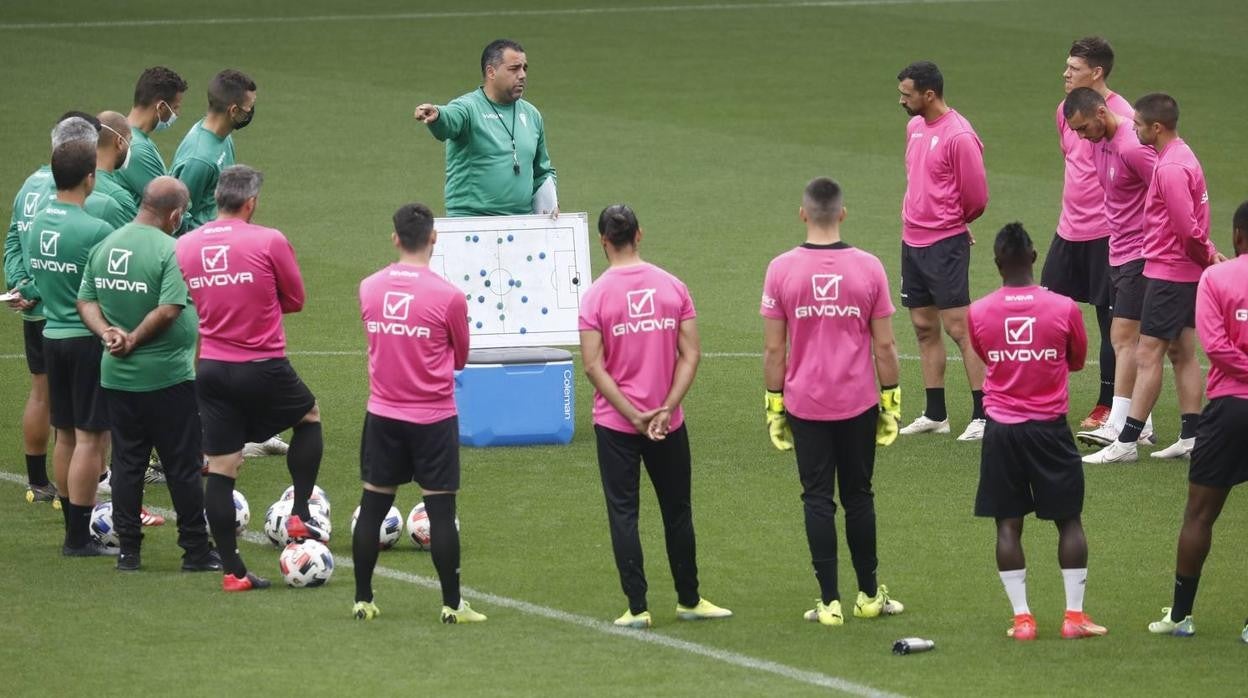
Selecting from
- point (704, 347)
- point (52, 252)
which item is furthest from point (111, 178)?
point (704, 347)

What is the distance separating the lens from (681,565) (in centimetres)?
938

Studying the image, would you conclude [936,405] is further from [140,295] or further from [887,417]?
[140,295]

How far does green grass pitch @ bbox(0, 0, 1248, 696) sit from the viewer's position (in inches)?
345

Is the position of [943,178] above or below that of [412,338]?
above

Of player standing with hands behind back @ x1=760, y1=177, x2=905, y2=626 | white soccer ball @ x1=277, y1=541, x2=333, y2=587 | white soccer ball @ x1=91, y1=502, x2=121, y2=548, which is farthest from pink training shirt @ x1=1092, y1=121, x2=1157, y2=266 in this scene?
white soccer ball @ x1=91, y1=502, x2=121, y2=548

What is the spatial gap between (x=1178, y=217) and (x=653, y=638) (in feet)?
15.6

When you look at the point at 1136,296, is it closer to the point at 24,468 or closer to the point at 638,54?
A: the point at 24,468

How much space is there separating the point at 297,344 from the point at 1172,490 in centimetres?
783

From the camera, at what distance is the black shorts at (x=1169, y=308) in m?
12.3

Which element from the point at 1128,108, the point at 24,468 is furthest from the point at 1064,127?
the point at 24,468

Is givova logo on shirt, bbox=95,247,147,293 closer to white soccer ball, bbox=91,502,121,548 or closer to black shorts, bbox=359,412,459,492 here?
white soccer ball, bbox=91,502,121,548

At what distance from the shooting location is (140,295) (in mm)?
10195

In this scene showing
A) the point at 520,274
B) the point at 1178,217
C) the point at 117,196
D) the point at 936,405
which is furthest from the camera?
the point at 936,405

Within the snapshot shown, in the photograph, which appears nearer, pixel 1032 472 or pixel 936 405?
pixel 1032 472
